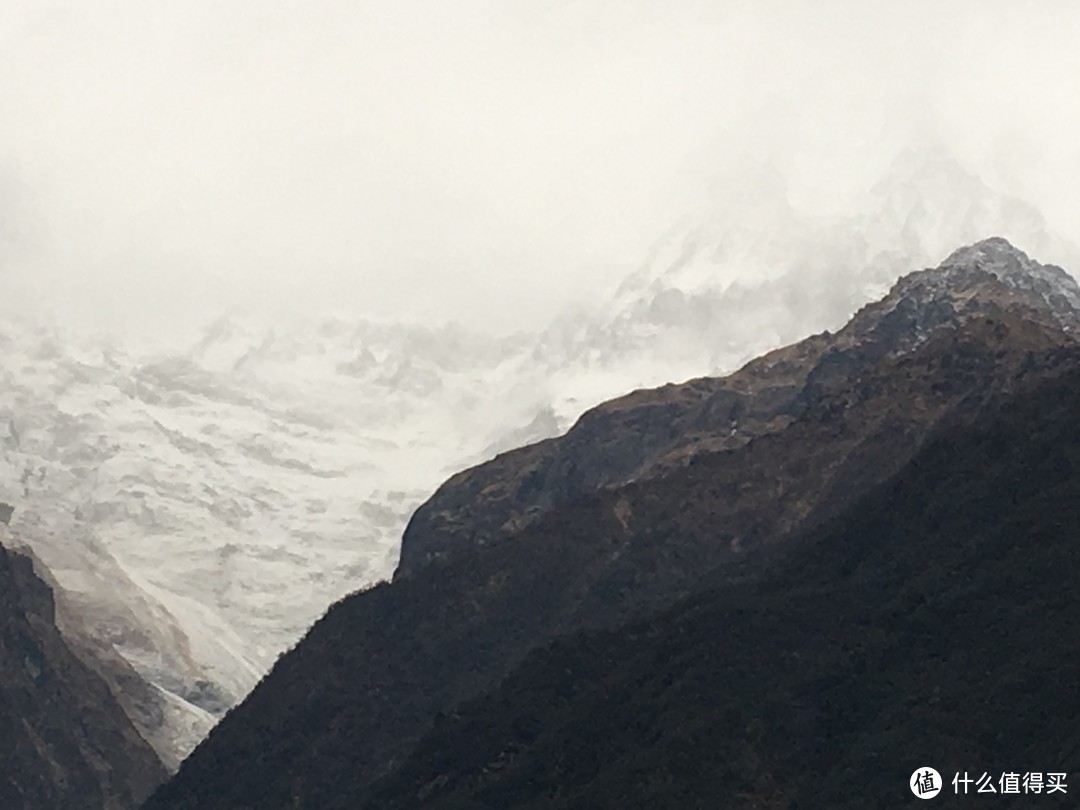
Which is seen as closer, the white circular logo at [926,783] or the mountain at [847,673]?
the white circular logo at [926,783]

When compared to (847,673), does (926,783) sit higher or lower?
lower

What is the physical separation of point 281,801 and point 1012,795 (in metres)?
76.1

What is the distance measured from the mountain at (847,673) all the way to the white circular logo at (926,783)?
583mm

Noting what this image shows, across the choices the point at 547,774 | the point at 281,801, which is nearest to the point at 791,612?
Result: the point at 547,774

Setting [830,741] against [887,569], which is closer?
[830,741]

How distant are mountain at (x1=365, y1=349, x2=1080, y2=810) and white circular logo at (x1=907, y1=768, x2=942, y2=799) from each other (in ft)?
1.91

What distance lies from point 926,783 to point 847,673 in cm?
1828

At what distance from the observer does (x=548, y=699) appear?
569 ft

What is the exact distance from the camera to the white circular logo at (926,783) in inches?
5443

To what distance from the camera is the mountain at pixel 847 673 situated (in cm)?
14538

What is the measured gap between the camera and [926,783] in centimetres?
13925

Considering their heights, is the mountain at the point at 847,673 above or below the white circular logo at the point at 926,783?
above

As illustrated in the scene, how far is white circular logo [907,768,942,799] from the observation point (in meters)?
138

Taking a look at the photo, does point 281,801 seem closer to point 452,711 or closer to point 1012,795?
point 452,711
